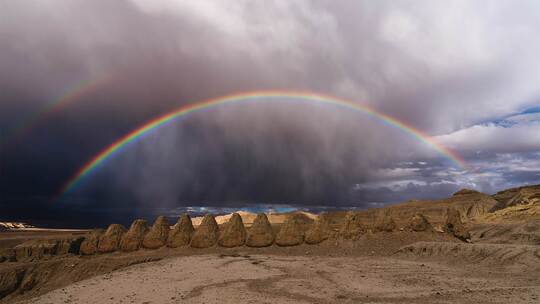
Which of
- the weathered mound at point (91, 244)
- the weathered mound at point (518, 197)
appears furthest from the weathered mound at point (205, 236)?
the weathered mound at point (518, 197)

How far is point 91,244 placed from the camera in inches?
1583

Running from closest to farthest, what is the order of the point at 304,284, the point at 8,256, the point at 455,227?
1. the point at 304,284
2. the point at 8,256
3. the point at 455,227

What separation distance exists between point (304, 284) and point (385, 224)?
20.7m

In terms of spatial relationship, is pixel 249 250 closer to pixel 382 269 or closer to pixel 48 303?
pixel 382 269

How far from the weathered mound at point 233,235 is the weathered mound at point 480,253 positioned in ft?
51.4

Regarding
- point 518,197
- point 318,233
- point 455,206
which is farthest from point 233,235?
point 455,206

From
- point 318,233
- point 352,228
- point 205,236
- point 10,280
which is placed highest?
point 352,228

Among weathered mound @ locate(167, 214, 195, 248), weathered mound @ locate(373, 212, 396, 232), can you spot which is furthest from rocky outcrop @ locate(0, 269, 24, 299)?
weathered mound @ locate(373, 212, 396, 232)

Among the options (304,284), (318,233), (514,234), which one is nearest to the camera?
(304,284)

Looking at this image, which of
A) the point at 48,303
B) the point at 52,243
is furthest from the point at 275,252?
the point at 52,243

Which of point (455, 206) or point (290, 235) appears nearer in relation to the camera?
point (290, 235)

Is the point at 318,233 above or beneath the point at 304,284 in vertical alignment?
above

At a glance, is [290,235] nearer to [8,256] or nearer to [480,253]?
[480,253]

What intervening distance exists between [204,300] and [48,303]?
9.01m
